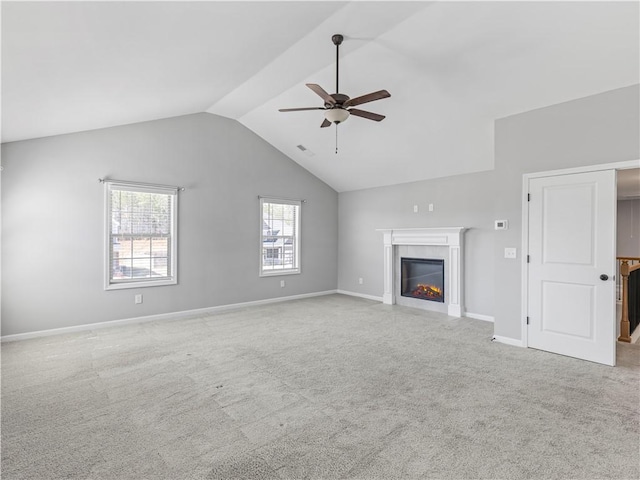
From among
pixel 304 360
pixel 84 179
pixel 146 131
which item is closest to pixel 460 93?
pixel 304 360

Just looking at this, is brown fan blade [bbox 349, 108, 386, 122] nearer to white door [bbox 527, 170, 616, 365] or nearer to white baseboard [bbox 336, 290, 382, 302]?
white door [bbox 527, 170, 616, 365]

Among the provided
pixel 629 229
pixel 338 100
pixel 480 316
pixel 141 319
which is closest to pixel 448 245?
pixel 480 316

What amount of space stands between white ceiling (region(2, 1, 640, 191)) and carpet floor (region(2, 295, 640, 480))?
8.39 ft

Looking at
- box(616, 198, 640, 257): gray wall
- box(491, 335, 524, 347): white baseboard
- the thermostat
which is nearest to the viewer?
box(491, 335, 524, 347): white baseboard

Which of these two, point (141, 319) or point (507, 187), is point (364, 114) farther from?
point (141, 319)

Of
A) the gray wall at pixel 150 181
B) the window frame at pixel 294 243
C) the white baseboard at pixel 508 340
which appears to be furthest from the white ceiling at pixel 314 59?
the white baseboard at pixel 508 340

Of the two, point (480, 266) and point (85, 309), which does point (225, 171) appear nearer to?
point (85, 309)

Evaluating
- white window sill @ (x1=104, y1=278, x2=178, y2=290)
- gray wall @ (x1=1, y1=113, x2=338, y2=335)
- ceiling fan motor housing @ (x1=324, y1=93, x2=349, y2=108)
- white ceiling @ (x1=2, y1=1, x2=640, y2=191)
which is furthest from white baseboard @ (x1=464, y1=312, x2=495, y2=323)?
white window sill @ (x1=104, y1=278, x2=178, y2=290)

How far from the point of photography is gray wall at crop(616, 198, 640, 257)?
8.47 meters

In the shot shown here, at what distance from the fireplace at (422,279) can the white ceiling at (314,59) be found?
2066 millimetres

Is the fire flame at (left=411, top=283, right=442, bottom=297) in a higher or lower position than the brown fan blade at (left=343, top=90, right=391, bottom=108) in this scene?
lower

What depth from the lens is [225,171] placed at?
6.14 m

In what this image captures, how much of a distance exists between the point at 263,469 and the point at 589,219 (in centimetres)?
395

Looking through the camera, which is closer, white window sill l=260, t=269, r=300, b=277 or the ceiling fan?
the ceiling fan
